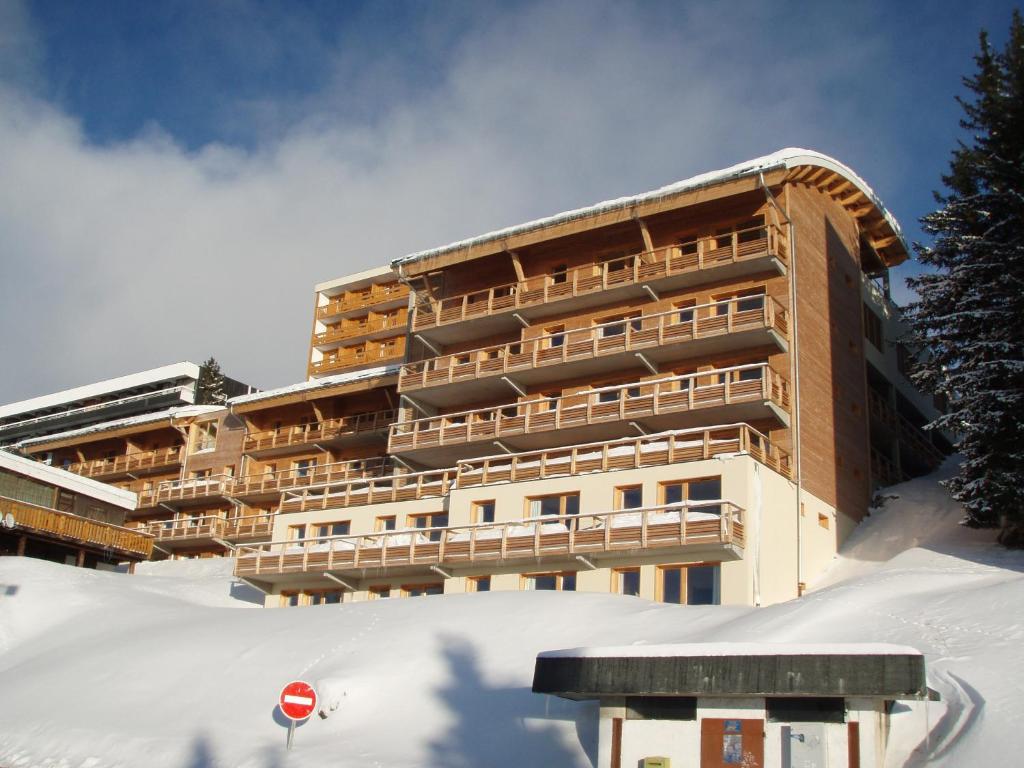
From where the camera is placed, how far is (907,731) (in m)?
16.2

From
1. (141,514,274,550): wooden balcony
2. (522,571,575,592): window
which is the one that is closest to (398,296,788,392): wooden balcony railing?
(522,571,575,592): window

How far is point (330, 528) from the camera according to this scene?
40562 mm

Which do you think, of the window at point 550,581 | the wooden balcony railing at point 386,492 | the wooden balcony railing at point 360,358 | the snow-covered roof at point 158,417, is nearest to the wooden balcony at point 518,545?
the window at point 550,581

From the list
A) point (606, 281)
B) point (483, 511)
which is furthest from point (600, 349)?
point (483, 511)

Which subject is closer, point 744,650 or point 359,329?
point 744,650

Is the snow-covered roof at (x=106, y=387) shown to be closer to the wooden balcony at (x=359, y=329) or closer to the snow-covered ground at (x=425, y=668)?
the wooden balcony at (x=359, y=329)

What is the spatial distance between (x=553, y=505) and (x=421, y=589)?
511cm

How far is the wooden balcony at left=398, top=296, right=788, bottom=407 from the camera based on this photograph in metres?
34.8

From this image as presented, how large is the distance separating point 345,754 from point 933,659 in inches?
397

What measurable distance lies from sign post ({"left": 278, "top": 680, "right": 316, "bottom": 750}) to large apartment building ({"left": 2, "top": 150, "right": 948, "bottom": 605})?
11.3 m

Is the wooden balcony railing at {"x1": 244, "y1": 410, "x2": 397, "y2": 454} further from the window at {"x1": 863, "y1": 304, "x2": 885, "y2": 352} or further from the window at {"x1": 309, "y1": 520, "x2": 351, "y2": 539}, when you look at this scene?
the window at {"x1": 863, "y1": 304, "x2": 885, "y2": 352}

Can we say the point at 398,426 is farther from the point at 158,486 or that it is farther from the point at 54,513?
the point at 158,486

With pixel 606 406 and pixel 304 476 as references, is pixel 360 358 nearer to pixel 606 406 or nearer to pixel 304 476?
pixel 304 476

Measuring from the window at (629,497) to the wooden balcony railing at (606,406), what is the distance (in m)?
2.69
